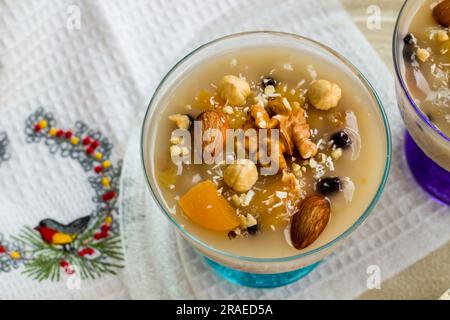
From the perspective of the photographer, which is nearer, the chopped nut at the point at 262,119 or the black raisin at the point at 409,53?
the chopped nut at the point at 262,119

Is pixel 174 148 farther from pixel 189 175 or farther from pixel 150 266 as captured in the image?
pixel 150 266

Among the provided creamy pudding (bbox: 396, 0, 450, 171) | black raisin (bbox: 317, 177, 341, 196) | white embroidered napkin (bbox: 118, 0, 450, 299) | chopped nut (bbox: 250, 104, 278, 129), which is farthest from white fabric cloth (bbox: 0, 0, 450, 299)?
chopped nut (bbox: 250, 104, 278, 129)

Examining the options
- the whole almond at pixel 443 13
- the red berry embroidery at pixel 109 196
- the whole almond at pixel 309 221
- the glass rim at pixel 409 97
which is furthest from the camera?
the red berry embroidery at pixel 109 196

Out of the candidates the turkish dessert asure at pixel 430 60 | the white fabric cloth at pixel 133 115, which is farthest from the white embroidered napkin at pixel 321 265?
the turkish dessert asure at pixel 430 60

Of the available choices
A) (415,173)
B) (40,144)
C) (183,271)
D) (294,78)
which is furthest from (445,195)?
(40,144)

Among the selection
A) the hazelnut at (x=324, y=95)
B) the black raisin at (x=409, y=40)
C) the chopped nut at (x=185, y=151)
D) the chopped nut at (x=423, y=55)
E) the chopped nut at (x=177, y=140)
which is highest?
the chopped nut at (x=177, y=140)

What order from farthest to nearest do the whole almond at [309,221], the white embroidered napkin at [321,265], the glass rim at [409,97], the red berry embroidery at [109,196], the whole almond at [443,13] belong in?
the red berry embroidery at [109,196] → the white embroidered napkin at [321,265] → the whole almond at [443,13] → the glass rim at [409,97] → the whole almond at [309,221]

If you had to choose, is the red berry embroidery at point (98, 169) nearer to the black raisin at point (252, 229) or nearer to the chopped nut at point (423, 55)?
the black raisin at point (252, 229)
